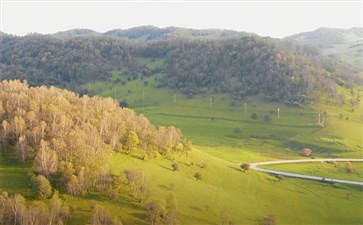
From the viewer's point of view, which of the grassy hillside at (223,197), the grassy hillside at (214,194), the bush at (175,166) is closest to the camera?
the grassy hillside at (214,194)

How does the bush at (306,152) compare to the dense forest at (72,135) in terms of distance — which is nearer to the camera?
the dense forest at (72,135)

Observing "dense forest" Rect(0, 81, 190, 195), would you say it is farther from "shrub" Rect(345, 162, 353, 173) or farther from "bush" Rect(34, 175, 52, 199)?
"shrub" Rect(345, 162, 353, 173)

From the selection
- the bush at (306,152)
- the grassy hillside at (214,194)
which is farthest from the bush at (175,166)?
the bush at (306,152)

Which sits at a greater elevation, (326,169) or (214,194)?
(214,194)

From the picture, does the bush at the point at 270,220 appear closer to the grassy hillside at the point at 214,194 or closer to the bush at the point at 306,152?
the grassy hillside at the point at 214,194

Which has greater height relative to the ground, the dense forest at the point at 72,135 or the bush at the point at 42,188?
the dense forest at the point at 72,135

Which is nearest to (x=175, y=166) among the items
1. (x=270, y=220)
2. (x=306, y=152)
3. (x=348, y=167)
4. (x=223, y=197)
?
(x=223, y=197)

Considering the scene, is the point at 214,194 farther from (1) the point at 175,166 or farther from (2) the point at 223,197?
(1) the point at 175,166
